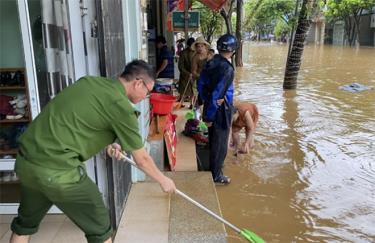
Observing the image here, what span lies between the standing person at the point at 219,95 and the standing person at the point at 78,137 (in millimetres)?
2222

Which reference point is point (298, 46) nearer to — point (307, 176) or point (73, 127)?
point (307, 176)

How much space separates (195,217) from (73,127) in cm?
172

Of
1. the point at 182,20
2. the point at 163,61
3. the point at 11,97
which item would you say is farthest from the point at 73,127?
the point at 182,20

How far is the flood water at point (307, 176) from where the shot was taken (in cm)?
416

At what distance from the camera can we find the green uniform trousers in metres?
2.17

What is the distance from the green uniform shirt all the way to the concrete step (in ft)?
4.29

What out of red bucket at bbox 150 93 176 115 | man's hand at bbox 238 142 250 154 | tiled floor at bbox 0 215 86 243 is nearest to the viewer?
tiled floor at bbox 0 215 86 243

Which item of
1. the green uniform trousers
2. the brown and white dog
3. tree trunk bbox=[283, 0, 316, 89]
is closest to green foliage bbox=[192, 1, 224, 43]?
tree trunk bbox=[283, 0, 316, 89]

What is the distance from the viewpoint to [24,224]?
2.44m

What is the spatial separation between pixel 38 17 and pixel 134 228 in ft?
5.98

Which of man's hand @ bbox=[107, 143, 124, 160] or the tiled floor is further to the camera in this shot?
the tiled floor

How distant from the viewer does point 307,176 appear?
18.0 ft

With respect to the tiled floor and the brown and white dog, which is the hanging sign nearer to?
the brown and white dog

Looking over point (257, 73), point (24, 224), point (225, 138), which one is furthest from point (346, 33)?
point (24, 224)
